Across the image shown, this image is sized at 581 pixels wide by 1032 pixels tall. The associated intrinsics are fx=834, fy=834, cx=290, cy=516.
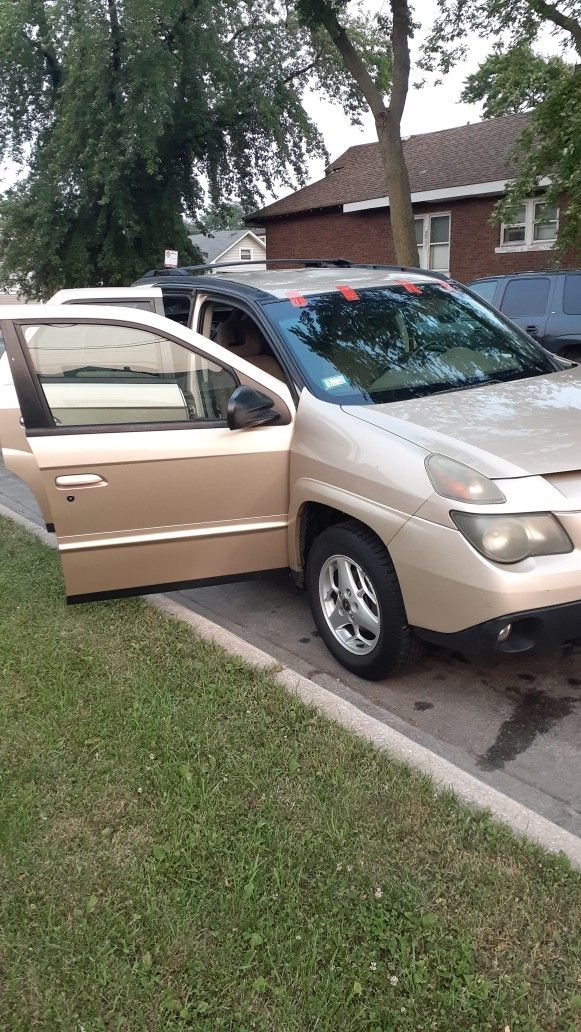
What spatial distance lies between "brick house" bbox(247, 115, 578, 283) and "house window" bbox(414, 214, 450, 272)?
1.0 inches

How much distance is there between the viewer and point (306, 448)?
386 centimetres

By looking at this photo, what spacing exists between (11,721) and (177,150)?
23014 millimetres

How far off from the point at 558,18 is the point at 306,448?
11832mm

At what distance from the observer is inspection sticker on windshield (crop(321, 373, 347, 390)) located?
155 inches

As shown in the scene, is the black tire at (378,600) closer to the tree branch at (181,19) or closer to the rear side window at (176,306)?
the rear side window at (176,306)

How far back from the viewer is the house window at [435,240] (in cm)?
2151

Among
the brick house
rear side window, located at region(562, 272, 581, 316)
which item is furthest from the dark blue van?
the brick house

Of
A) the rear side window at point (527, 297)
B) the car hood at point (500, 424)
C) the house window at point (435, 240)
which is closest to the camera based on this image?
the car hood at point (500, 424)

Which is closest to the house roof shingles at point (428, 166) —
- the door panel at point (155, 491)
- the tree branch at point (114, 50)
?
the tree branch at point (114, 50)

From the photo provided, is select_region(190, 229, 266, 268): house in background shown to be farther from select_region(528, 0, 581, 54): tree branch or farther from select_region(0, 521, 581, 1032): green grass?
select_region(0, 521, 581, 1032): green grass

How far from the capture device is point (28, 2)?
69.3 feet

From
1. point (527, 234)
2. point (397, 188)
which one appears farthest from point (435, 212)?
point (397, 188)

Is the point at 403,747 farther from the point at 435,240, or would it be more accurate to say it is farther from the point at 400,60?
the point at 435,240

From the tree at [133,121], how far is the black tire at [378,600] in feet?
61.5
